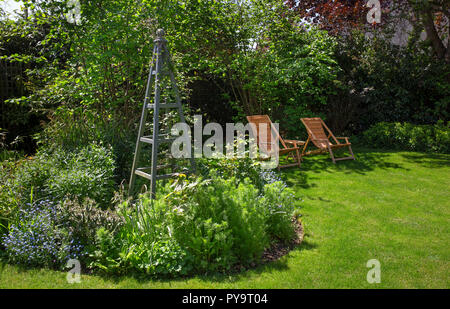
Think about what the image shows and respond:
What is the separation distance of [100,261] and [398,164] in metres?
5.86

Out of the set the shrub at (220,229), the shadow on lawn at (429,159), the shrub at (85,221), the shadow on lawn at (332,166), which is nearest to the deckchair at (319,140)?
the shadow on lawn at (332,166)

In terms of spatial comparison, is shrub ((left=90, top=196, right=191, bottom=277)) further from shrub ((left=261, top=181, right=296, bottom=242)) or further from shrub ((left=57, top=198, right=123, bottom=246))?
shrub ((left=261, top=181, right=296, bottom=242))

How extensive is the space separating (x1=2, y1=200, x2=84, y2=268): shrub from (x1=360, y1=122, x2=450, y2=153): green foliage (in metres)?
7.61

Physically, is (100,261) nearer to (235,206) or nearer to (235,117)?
(235,206)

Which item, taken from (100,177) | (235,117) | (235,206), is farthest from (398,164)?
(100,177)

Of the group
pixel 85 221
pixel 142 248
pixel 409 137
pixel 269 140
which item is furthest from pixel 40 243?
pixel 409 137

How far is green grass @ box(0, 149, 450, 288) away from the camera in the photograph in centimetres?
271

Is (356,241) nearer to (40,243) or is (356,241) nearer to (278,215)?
(278,215)

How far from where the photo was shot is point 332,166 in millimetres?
6641

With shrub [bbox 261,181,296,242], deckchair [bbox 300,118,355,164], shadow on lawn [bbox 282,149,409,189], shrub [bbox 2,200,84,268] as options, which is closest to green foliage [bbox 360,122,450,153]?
shadow on lawn [bbox 282,149,409,189]

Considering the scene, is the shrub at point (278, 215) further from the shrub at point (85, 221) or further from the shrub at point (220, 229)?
the shrub at point (85, 221)

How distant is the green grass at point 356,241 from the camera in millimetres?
2711

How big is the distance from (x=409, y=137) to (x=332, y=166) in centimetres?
290

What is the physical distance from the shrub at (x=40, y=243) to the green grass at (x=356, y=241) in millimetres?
117
